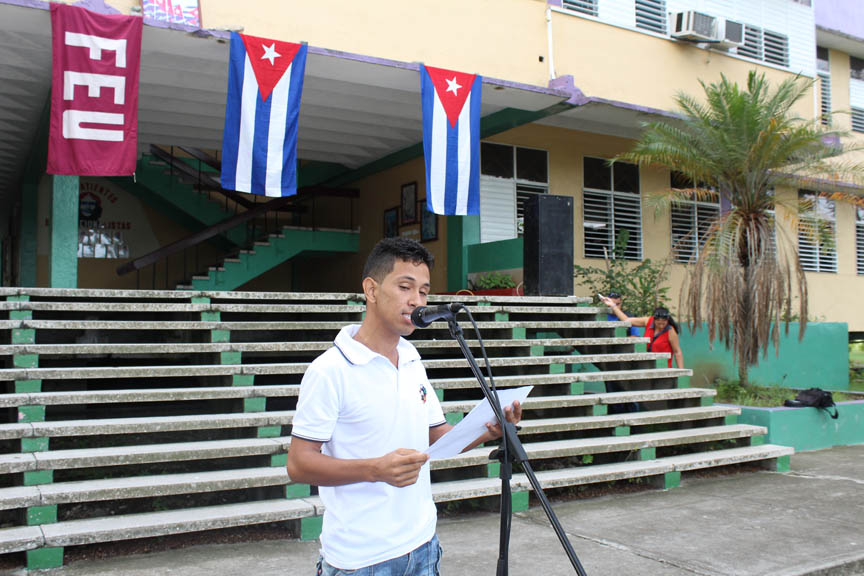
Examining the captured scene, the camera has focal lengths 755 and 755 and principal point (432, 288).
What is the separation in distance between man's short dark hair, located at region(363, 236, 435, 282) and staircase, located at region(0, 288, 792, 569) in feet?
10.8

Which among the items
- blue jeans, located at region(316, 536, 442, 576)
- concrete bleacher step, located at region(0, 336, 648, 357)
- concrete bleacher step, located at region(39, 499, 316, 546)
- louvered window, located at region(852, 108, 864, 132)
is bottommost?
concrete bleacher step, located at region(39, 499, 316, 546)

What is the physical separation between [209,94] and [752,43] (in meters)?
10.5

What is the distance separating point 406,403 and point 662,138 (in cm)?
981

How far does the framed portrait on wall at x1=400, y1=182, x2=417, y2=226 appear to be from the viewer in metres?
14.4

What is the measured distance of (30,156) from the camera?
1430cm

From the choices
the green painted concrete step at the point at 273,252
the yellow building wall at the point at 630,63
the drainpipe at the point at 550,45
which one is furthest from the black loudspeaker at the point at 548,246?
the green painted concrete step at the point at 273,252

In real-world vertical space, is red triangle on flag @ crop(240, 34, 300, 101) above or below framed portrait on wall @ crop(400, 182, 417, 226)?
above

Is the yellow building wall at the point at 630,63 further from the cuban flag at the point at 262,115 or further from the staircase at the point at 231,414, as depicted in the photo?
the cuban flag at the point at 262,115

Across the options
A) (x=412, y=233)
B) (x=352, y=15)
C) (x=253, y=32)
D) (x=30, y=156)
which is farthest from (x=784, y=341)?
(x=30, y=156)

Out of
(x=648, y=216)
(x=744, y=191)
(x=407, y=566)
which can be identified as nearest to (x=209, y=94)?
(x=744, y=191)

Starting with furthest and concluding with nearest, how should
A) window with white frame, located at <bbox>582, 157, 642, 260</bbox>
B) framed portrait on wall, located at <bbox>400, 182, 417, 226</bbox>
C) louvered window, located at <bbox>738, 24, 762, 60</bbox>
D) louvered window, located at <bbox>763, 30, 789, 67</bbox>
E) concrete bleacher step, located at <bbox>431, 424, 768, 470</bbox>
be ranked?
louvered window, located at <bbox>763, 30, 789, 67</bbox>
louvered window, located at <bbox>738, 24, 762, 60</bbox>
window with white frame, located at <bbox>582, 157, 642, 260</bbox>
framed portrait on wall, located at <bbox>400, 182, 417, 226</bbox>
concrete bleacher step, located at <bbox>431, 424, 768, 470</bbox>

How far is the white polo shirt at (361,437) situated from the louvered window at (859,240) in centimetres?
1926

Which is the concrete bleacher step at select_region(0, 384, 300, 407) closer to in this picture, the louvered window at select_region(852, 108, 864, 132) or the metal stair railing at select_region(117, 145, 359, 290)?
the metal stair railing at select_region(117, 145, 359, 290)

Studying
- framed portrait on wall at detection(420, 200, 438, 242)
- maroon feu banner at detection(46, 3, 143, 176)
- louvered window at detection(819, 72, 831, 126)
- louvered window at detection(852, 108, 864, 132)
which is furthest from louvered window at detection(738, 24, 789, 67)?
maroon feu banner at detection(46, 3, 143, 176)
